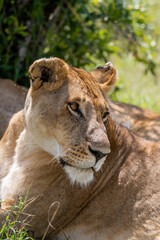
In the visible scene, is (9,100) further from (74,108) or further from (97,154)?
(97,154)

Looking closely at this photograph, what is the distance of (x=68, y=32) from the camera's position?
6.25m

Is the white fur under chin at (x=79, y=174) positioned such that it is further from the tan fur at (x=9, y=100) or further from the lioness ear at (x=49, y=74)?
the tan fur at (x=9, y=100)

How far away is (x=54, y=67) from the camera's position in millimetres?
3344

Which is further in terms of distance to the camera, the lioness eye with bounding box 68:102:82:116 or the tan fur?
the tan fur

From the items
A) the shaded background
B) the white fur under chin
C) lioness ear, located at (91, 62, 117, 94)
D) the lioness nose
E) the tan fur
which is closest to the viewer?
the lioness nose

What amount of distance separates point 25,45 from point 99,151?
10.2ft

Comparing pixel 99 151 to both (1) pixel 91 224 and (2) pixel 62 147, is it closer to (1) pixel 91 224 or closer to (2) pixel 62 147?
(2) pixel 62 147

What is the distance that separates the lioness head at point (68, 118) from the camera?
10.4 feet

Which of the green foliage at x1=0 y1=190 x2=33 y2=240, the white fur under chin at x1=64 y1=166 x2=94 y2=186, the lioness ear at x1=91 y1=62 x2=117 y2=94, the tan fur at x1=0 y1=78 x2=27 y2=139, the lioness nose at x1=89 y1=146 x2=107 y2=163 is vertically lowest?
the green foliage at x1=0 y1=190 x2=33 y2=240

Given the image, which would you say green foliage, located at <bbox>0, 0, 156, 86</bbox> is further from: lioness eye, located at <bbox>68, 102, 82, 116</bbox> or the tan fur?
lioness eye, located at <bbox>68, 102, 82, 116</bbox>

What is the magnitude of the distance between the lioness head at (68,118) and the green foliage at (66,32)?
7.95 feet

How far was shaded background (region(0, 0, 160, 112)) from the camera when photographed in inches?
228

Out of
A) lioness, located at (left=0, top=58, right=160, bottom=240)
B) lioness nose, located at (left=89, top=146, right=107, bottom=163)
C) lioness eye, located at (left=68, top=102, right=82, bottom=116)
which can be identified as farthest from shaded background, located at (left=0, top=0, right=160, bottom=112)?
Answer: lioness nose, located at (left=89, top=146, right=107, bottom=163)

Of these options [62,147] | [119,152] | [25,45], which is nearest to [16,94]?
[25,45]
